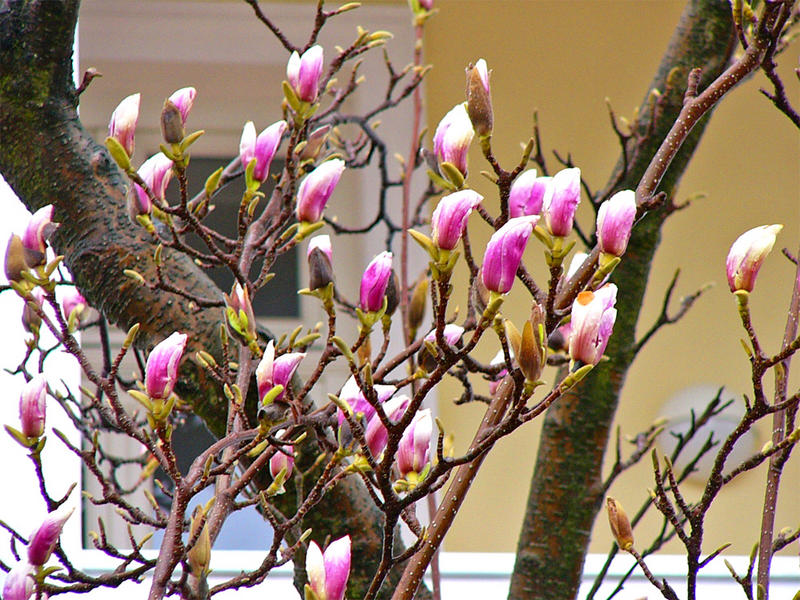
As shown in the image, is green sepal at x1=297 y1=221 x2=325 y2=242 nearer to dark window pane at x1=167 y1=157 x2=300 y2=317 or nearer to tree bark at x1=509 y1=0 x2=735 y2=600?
tree bark at x1=509 y1=0 x2=735 y2=600

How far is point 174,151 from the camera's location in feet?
1.18

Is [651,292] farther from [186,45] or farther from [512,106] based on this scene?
[186,45]

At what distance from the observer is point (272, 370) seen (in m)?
0.34

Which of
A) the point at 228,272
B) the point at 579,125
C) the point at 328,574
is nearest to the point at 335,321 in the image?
the point at 328,574


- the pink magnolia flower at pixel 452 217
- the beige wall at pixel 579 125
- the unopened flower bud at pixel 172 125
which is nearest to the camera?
the pink magnolia flower at pixel 452 217

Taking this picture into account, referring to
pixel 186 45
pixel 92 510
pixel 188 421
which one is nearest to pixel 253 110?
pixel 186 45

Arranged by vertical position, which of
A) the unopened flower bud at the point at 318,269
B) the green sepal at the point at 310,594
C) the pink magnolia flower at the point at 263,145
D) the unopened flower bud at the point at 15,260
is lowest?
the green sepal at the point at 310,594

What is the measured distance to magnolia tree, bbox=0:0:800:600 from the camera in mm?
283

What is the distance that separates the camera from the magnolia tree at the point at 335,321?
11.1 inches

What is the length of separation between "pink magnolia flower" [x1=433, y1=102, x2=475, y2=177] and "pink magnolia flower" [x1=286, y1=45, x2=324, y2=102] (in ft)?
0.35

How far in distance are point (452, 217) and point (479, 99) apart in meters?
0.08

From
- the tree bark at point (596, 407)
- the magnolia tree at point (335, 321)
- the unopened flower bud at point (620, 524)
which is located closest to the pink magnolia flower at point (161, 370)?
the magnolia tree at point (335, 321)

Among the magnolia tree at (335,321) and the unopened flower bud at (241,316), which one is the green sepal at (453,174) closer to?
the magnolia tree at (335,321)

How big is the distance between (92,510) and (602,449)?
3.18ft
